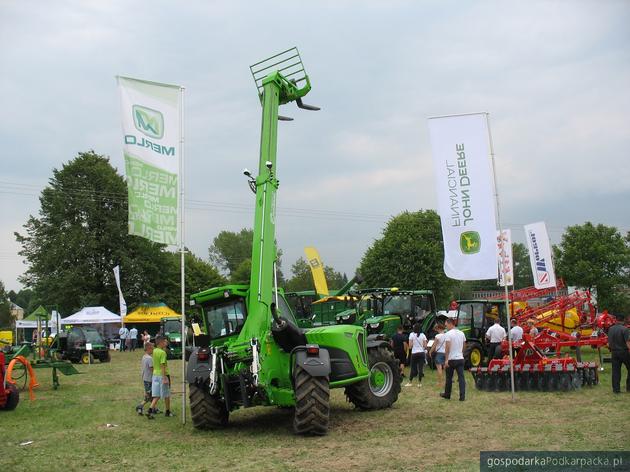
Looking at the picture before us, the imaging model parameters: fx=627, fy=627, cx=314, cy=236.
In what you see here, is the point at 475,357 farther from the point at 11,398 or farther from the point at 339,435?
the point at 11,398

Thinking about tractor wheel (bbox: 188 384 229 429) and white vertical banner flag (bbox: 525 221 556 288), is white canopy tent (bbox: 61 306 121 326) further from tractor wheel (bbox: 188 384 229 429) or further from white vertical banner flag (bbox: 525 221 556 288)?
tractor wheel (bbox: 188 384 229 429)

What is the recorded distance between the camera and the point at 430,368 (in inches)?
795

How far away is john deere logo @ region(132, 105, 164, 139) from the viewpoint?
11.2 meters

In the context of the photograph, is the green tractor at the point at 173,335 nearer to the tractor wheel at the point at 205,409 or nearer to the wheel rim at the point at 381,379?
the wheel rim at the point at 381,379

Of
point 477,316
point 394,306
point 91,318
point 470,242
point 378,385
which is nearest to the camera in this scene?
point 378,385

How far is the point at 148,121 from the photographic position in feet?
37.3

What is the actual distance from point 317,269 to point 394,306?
963 centimetres

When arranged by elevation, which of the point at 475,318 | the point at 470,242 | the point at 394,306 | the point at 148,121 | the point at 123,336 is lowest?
the point at 123,336

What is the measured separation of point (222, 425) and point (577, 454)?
18.5 ft

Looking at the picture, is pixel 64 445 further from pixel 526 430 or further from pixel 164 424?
pixel 526 430

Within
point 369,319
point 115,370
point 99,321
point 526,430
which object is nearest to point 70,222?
point 99,321

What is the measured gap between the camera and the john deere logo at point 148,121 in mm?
11226

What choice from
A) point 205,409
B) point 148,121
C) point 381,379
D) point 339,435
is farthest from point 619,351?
point 148,121

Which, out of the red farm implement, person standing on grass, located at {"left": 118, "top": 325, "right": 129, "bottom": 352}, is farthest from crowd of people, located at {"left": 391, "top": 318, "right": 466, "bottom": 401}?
person standing on grass, located at {"left": 118, "top": 325, "right": 129, "bottom": 352}
